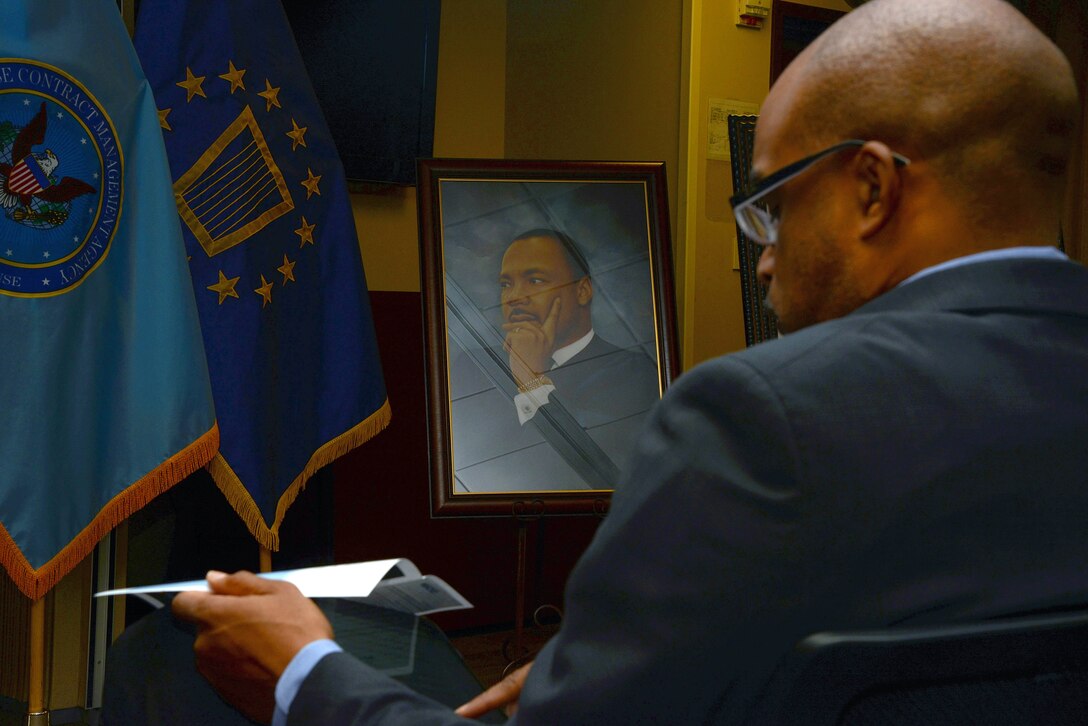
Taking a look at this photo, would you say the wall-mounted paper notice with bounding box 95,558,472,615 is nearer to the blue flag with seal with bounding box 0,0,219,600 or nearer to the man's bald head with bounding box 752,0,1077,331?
the man's bald head with bounding box 752,0,1077,331

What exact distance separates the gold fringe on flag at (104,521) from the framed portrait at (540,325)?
1.76 feet

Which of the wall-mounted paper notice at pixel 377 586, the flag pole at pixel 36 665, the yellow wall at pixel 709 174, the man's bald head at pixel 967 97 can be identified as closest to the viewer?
the man's bald head at pixel 967 97

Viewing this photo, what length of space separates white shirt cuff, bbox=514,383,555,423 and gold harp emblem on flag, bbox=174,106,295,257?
29.3 inches

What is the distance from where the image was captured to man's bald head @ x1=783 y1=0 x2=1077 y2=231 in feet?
2.61

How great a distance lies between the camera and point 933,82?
0.80m

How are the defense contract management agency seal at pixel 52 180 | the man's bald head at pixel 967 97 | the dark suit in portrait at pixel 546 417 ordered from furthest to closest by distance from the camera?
the dark suit in portrait at pixel 546 417 < the defense contract management agency seal at pixel 52 180 < the man's bald head at pixel 967 97

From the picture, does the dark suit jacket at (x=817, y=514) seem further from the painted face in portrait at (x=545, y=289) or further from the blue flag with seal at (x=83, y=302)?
the painted face in portrait at (x=545, y=289)

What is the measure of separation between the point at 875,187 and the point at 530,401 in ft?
5.90

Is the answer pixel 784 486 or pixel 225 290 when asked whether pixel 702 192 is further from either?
pixel 784 486

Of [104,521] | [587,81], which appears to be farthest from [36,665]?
[587,81]

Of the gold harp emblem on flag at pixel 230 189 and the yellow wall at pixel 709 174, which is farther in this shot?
the yellow wall at pixel 709 174

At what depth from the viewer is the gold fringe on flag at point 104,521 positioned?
7.00ft

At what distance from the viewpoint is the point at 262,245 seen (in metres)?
2.49

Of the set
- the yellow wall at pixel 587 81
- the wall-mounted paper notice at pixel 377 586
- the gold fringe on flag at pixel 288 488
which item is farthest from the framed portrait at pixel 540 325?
the wall-mounted paper notice at pixel 377 586
